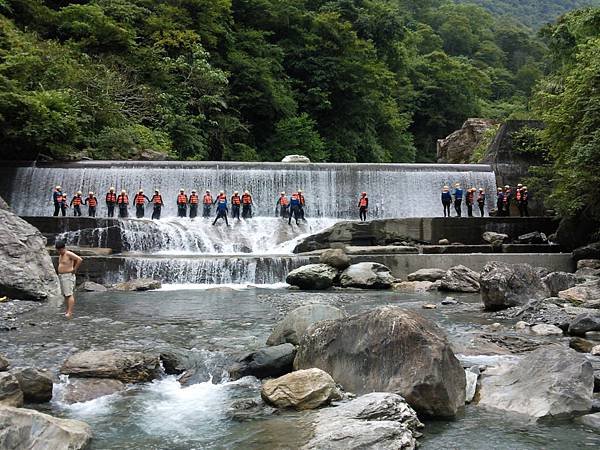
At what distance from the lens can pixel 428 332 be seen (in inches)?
239

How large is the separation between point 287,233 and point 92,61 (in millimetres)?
15564

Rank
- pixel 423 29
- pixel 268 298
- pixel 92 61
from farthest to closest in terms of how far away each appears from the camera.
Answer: pixel 423 29
pixel 92 61
pixel 268 298

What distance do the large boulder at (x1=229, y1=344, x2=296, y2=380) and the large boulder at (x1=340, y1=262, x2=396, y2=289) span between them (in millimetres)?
8269

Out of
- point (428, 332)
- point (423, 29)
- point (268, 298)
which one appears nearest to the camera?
point (428, 332)

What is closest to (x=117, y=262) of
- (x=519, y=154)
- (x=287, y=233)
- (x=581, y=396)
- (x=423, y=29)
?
A: (x=287, y=233)

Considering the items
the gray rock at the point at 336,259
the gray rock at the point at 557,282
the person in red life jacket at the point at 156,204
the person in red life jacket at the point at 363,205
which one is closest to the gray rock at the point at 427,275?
the gray rock at the point at 336,259

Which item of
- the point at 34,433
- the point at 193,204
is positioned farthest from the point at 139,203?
the point at 34,433

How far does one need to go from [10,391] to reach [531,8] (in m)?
114

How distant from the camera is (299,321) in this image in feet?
26.4

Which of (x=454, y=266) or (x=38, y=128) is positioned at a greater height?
(x=38, y=128)

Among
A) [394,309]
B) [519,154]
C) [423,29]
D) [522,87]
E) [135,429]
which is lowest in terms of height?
[135,429]

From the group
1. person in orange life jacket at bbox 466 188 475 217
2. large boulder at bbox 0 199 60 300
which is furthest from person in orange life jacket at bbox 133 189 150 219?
person in orange life jacket at bbox 466 188 475 217

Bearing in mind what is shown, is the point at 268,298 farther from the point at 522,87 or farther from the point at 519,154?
the point at 522,87

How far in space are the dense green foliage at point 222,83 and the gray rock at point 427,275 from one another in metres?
15.3
